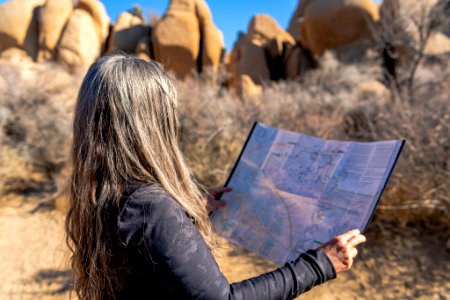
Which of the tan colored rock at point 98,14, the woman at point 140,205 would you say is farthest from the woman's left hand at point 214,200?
the tan colored rock at point 98,14

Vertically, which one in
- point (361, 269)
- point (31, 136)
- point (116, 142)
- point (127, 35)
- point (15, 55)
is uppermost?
point (116, 142)

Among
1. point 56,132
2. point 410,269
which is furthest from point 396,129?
point 56,132

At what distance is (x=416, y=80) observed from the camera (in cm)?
993

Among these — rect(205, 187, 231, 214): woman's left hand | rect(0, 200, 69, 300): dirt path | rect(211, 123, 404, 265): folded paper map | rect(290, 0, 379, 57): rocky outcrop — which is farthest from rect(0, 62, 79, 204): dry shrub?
rect(290, 0, 379, 57): rocky outcrop

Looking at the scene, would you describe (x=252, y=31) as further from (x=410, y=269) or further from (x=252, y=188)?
(x=252, y=188)

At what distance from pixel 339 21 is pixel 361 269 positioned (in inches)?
483

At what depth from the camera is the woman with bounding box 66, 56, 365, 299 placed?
90 cm

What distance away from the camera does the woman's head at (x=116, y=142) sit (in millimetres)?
995

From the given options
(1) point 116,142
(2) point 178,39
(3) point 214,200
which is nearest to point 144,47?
(2) point 178,39

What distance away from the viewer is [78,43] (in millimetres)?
15344

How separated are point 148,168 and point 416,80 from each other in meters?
10.6

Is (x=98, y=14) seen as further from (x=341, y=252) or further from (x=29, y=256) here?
(x=341, y=252)

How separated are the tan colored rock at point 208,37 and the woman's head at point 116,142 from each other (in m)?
14.8

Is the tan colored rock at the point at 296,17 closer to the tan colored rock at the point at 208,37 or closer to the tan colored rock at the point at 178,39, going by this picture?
the tan colored rock at the point at 208,37
